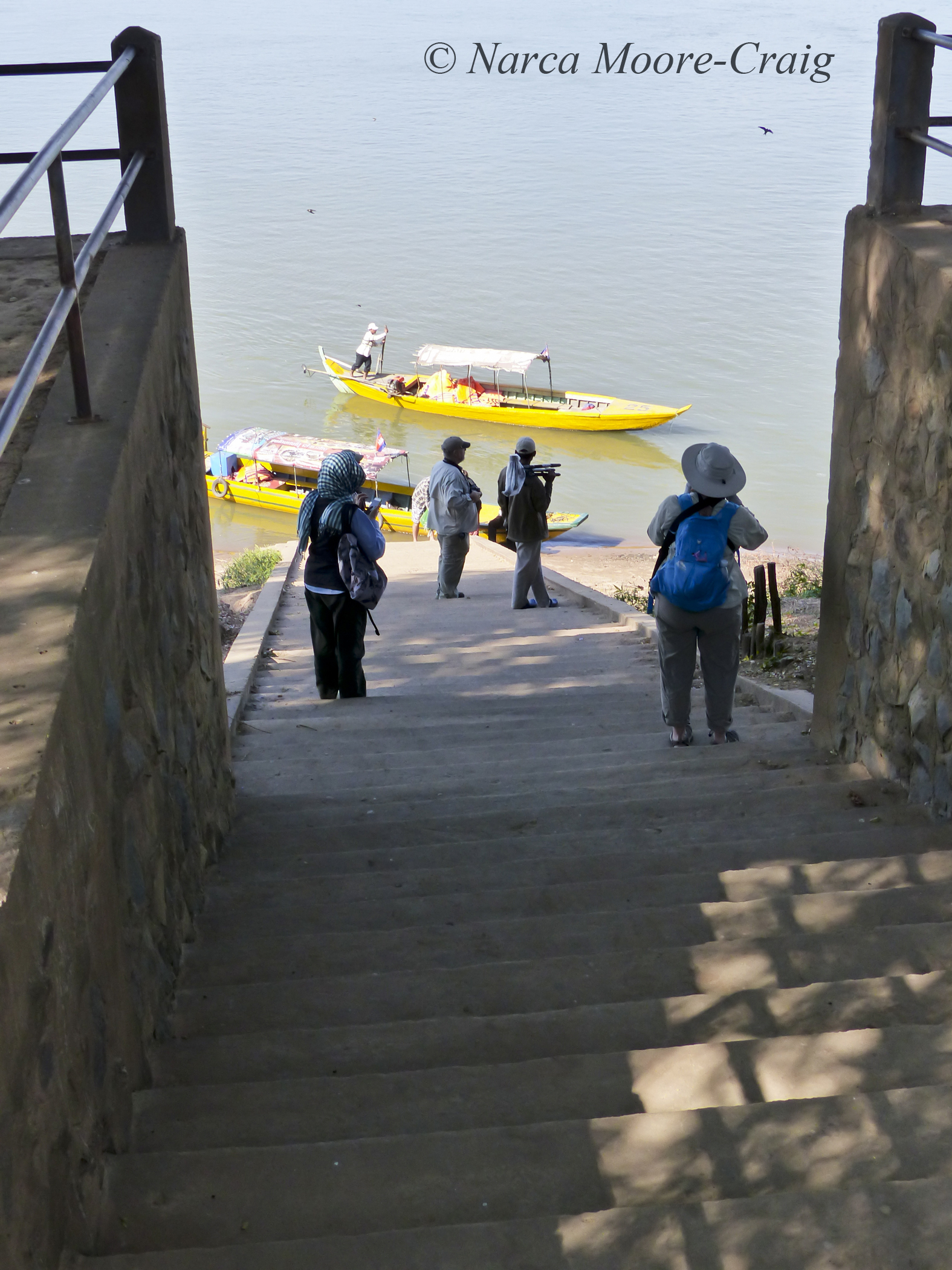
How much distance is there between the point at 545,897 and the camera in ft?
12.7

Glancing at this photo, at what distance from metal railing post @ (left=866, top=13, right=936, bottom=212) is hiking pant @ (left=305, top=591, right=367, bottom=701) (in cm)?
348

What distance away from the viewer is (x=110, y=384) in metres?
Result: 3.54

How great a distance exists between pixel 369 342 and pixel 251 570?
1962 centimetres

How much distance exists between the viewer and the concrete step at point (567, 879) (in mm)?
3838

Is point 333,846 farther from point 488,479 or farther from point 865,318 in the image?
point 488,479

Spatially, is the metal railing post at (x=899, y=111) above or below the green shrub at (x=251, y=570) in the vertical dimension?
above

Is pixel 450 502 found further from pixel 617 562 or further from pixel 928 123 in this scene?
pixel 617 562

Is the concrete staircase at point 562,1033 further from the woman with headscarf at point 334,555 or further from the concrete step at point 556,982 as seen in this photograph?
the woman with headscarf at point 334,555

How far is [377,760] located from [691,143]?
71.0 metres

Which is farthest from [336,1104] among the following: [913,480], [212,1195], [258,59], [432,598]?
[258,59]

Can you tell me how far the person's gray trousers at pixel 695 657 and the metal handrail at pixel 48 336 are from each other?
119 inches

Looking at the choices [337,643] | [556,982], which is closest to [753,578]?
[337,643]

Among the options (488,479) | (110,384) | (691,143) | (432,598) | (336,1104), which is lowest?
(488,479)

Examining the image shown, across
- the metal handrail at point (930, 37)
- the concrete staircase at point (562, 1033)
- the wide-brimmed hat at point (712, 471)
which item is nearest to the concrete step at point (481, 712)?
the concrete staircase at point (562, 1033)
